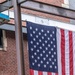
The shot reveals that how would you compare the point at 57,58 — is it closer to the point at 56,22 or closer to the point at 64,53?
the point at 64,53

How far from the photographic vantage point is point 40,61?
10.3m

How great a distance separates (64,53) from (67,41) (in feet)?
1.55

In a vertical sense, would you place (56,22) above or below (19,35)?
below

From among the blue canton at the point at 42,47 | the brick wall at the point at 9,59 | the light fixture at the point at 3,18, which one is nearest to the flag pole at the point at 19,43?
the blue canton at the point at 42,47

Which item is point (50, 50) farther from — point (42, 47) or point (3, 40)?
point (3, 40)

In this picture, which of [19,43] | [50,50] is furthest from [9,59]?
[19,43]

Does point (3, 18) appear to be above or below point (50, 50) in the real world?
above

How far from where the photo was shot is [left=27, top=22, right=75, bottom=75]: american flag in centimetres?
1010

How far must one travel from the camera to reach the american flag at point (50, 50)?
398 inches

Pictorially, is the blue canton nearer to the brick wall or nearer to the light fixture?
the light fixture

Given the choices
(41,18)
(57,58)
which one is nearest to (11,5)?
(57,58)

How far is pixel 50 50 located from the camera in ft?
34.9

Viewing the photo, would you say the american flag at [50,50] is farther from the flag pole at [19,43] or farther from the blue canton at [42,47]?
the flag pole at [19,43]

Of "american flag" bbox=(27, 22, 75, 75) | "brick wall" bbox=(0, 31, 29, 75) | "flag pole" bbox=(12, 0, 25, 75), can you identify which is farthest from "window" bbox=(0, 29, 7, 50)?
"flag pole" bbox=(12, 0, 25, 75)
